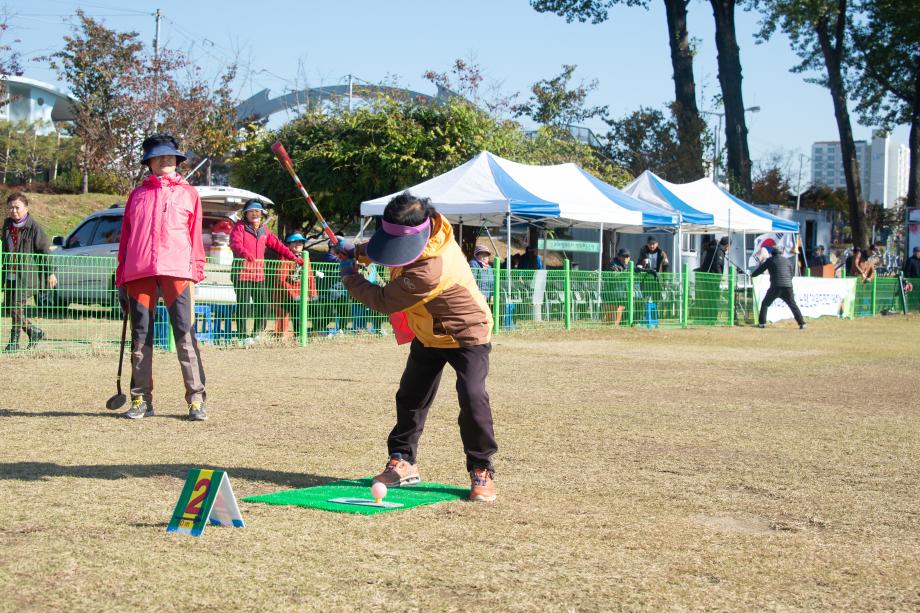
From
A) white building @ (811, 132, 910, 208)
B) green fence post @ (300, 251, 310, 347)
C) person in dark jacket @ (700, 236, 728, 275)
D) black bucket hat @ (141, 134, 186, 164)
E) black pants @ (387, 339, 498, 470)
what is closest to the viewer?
black pants @ (387, 339, 498, 470)

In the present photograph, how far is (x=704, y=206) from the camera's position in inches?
952

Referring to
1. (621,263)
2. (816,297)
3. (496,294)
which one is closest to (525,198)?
(496,294)

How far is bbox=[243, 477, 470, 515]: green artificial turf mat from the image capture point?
486 cm

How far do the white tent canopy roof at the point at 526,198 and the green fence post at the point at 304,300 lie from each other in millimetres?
4161

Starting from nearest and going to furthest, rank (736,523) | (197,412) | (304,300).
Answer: (736,523)
(197,412)
(304,300)

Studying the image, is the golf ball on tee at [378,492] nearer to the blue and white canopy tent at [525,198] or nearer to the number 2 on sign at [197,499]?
the number 2 on sign at [197,499]

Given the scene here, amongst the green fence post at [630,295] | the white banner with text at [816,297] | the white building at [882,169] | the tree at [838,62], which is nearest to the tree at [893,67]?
the tree at [838,62]

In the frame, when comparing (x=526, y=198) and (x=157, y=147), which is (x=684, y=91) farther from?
→ (x=157, y=147)

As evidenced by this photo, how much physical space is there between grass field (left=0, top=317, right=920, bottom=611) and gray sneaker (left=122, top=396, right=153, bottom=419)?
187 mm

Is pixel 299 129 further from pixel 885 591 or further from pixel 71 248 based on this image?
pixel 885 591

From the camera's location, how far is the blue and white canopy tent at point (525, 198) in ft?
59.5

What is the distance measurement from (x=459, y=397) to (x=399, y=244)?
0.87 metres

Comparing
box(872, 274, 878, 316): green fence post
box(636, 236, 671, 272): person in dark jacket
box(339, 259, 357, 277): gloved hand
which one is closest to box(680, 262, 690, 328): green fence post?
box(636, 236, 671, 272): person in dark jacket

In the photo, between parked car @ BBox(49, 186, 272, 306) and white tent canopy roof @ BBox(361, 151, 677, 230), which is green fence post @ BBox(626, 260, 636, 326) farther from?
parked car @ BBox(49, 186, 272, 306)
